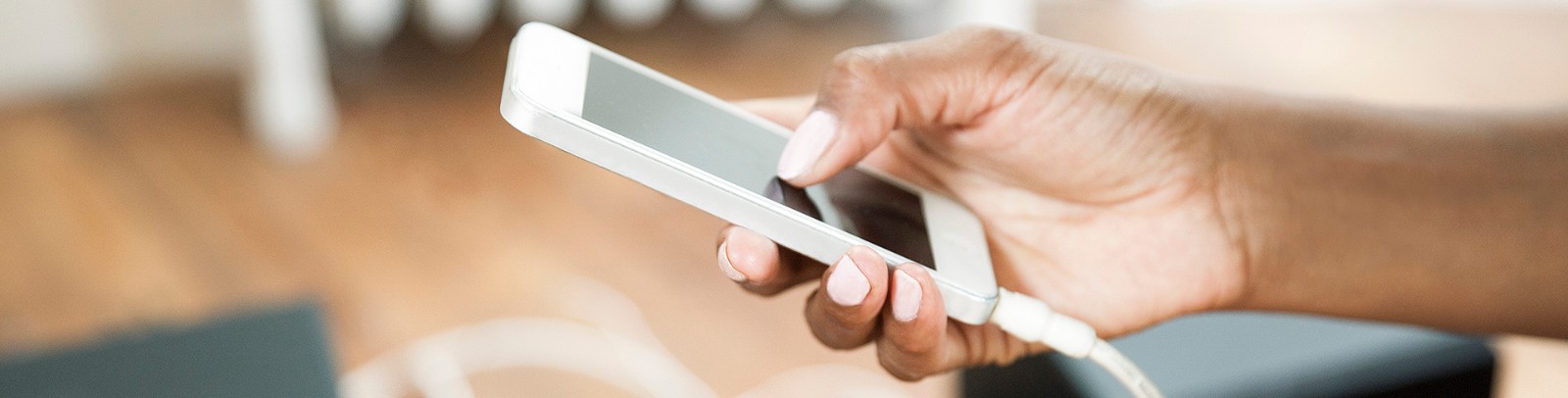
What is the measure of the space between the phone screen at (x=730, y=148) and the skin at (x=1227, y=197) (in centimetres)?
5

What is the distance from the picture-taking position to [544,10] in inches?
71.2

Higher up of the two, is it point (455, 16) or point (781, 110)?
point (781, 110)

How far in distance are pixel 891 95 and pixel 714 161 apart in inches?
3.7

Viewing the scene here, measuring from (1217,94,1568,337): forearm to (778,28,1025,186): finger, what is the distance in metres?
0.15

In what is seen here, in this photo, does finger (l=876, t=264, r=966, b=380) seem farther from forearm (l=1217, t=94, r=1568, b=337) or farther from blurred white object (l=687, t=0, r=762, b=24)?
blurred white object (l=687, t=0, r=762, b=24)

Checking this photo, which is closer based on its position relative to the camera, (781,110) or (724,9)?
(781,110)

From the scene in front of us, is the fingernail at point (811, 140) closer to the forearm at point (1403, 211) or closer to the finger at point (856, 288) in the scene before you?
the finger at point (856, 288)

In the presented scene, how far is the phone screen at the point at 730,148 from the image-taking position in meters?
0.56

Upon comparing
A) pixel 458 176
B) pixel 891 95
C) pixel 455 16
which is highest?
pixel 891 95

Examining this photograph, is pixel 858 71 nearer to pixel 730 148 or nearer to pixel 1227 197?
pixel 730 148

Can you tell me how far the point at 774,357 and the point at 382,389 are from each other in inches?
14.3

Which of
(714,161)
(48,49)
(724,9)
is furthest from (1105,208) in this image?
(48,49)

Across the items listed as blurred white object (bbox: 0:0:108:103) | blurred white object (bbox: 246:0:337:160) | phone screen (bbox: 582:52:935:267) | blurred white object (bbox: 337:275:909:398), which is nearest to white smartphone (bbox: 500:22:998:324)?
phone screen (bbox: 582:52:935:267)

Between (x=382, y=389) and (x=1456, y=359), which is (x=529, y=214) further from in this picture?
(x=1456, y=359)
